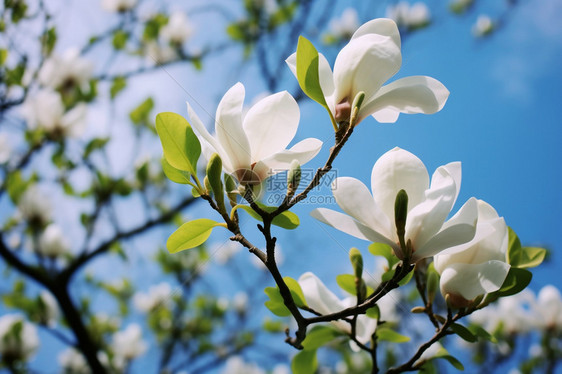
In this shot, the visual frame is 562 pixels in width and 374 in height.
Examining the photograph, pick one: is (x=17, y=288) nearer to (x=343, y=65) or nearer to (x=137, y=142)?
(x=137, y=142)

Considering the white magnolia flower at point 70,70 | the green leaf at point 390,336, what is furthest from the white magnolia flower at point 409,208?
the white magnolia flower at point 70,70

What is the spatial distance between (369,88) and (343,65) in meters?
0.04

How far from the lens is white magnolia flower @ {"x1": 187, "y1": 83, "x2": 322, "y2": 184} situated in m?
0.42

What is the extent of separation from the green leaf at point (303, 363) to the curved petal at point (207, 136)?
0.93ft

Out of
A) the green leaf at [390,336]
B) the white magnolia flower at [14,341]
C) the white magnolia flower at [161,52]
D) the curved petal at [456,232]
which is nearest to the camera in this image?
the curved petal at [456,232]

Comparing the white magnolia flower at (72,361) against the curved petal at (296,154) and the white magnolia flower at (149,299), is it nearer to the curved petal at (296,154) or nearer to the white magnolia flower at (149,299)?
the white magnolia flower at (149,299)

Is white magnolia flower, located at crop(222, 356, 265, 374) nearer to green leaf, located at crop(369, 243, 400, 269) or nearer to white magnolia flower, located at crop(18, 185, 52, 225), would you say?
white magnolia flower, located at crop(18, 185, 52, 225)

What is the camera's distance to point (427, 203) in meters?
0.38

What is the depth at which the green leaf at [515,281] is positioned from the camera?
470 millimetres

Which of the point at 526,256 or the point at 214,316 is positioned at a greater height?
the point at 214,316

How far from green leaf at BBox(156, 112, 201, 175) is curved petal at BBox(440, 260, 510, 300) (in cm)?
30

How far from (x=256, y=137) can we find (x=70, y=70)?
1.65 meters

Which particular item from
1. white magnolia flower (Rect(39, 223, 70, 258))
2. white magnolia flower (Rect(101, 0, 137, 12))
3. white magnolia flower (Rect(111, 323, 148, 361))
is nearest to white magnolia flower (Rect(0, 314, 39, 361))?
white magnolia flower (Rect(39, 223, 70, 258))

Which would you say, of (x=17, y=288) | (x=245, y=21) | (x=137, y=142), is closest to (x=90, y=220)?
(x=137, y=142)
